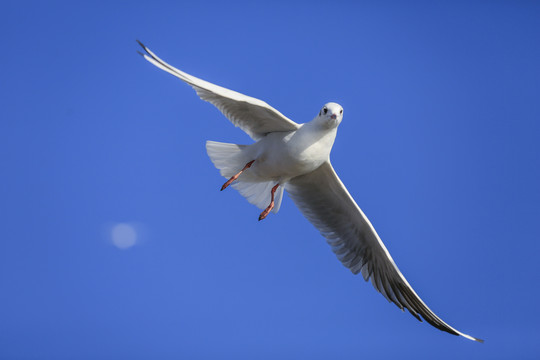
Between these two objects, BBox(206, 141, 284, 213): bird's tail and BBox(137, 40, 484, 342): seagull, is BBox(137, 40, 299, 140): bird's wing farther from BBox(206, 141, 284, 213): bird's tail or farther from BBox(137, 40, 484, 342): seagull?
BBox(206, 141, 284, 213): bird's tail

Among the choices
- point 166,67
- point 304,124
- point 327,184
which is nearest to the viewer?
point 166,67

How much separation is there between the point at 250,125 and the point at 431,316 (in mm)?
2241

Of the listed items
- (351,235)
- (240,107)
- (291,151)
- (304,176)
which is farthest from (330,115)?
(351,235)

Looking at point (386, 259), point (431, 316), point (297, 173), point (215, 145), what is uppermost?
point (215, 145)

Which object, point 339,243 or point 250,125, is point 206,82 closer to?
point 250,125

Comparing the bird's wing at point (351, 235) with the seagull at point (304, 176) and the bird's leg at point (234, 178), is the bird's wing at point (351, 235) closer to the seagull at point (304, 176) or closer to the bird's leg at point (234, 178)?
the seagull at point (304, 176)

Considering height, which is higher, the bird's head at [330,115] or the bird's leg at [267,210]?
the bird's head at [330,115]

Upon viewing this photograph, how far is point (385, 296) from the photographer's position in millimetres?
5719

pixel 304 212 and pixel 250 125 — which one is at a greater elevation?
pixel 250 125

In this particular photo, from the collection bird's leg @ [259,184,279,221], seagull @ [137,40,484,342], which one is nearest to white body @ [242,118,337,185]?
seagull @ [137,40,484,342]

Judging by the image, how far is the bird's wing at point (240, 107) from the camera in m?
4.68

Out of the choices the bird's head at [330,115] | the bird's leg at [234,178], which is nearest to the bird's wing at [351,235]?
the bird's leg at [234,178]

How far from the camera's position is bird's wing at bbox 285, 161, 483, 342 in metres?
5.53

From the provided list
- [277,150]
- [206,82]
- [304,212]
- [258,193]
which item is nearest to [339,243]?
[304,212]
